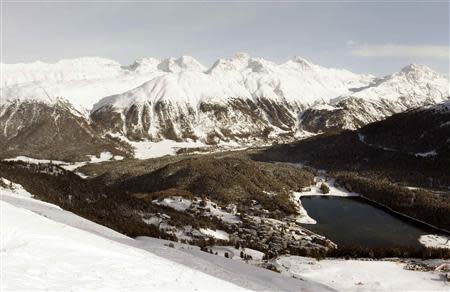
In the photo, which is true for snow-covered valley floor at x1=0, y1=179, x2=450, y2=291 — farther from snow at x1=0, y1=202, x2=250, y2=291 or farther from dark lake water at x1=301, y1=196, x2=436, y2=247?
dark lake water at x1=301, y1=196, x2=436, y2=247

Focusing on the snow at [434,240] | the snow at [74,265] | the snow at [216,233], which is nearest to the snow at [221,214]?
the snow at [216,233]

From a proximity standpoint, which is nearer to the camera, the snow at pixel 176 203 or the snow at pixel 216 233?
the snow at pixel 216 233

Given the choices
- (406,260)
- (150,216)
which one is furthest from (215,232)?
(406,260)

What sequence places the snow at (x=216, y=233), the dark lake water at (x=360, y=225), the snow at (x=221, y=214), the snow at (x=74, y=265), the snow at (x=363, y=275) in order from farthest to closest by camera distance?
the snow at (x=221, y=214) < the dark lake water at (x=360, y=225) < the snow at (x=216, y=233) < the snow at (x=363, y=275) < the snow at (x=74, y=265)

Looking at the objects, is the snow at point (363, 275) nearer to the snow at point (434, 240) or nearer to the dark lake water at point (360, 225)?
the dark lake water at point (360, 225)

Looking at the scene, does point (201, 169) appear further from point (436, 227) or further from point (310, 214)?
point (436, 227)

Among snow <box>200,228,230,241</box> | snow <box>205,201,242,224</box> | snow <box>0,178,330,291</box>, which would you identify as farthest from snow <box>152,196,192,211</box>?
snow <box>0,178,330,291</box>

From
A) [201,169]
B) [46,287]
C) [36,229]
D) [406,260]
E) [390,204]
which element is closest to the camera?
[46,287]
